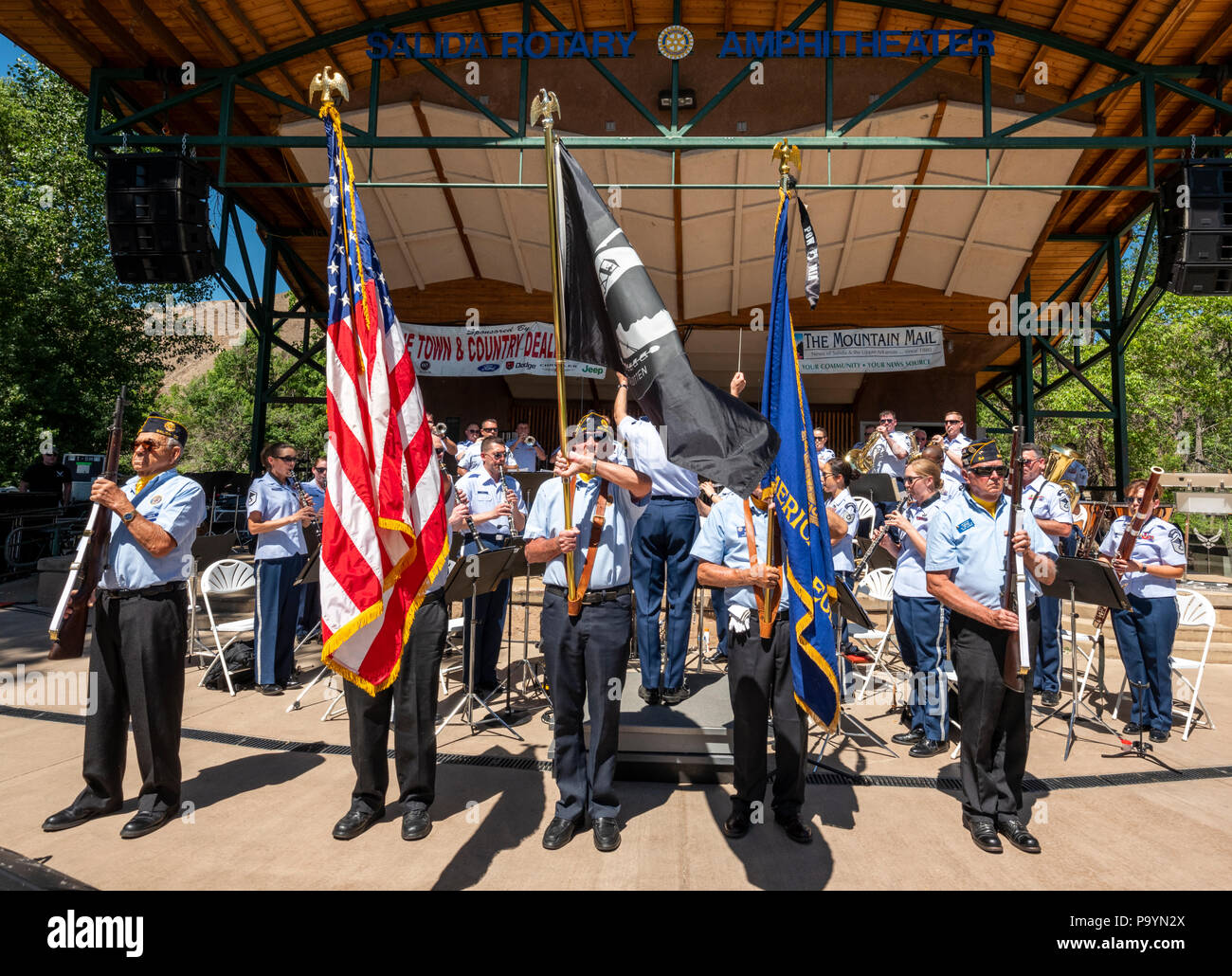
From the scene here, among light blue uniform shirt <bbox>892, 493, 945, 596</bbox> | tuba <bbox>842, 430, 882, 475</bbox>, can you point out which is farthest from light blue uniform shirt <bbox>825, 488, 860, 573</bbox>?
tuba <bbox>842, 430, 882, 475</bbox>

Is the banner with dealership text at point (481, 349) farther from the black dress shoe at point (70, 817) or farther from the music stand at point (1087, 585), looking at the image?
the black dress shoe at point (70, 817)

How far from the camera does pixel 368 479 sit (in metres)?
3.86

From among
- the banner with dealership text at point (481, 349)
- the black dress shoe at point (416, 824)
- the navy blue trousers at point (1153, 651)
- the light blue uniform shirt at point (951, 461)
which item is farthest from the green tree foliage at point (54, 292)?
the navy blue trousers at point (1153, 651)

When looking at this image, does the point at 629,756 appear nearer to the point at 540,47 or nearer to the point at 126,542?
the point at 126,542

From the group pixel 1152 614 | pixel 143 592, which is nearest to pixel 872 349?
pixel 1152 614

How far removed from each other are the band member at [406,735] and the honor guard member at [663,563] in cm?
200

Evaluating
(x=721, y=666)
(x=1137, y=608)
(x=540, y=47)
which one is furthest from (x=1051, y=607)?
(x=540, y=47)

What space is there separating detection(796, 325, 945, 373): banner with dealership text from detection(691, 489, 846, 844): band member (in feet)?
37.1

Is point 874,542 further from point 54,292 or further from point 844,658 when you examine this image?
point 54,292

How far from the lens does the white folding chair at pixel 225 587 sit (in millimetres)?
6988

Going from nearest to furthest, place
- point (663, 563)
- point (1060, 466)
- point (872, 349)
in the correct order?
point (663, 563)
point (1060, 466)
point (872, 349)

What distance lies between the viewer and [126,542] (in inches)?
166

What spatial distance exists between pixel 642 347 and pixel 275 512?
4953 mm
